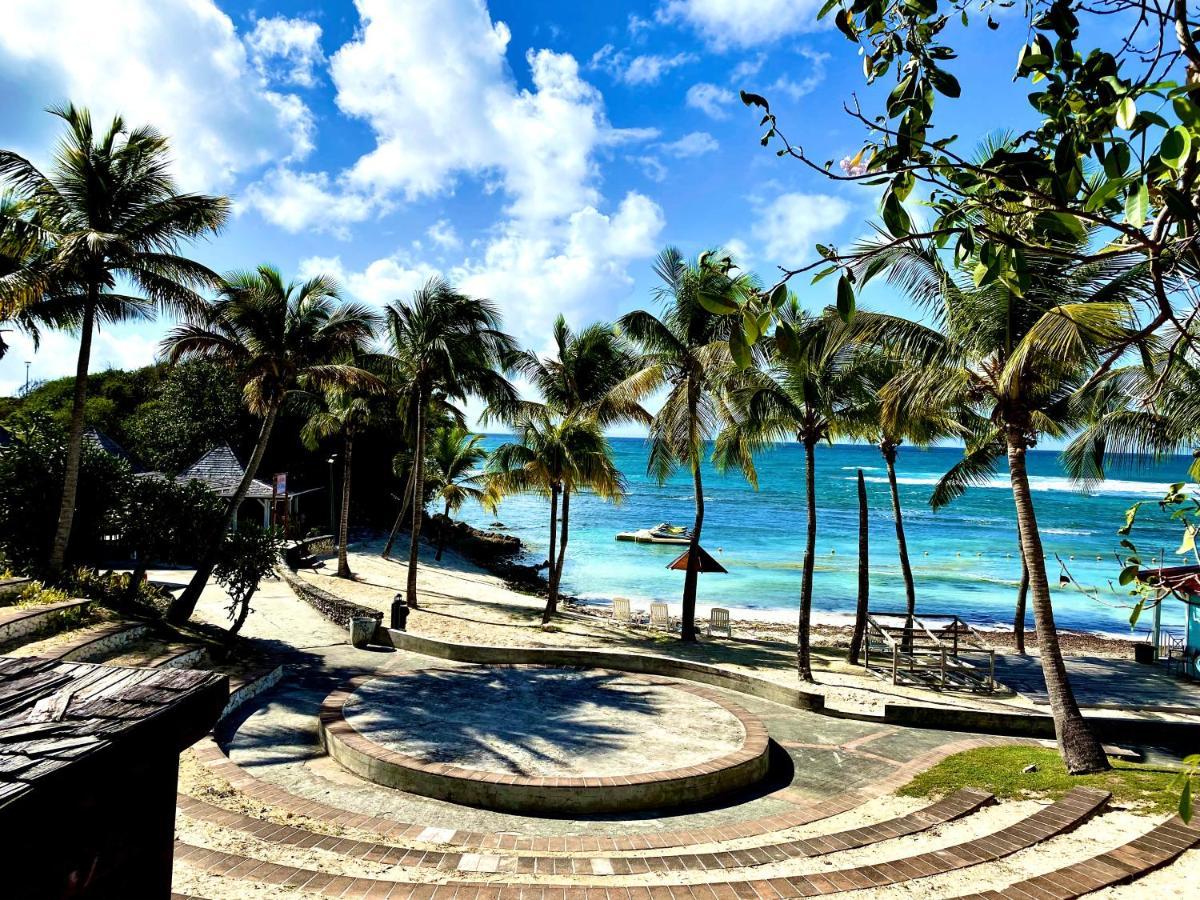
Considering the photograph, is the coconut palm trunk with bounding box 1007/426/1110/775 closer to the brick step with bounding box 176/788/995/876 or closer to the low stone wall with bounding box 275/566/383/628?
the brick step with bounding box 176/788/995/876

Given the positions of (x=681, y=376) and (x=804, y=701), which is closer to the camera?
(x=804, y=701)

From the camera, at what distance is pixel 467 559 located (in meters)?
42.9

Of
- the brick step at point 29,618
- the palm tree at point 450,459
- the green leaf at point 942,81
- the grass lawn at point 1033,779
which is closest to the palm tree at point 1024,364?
the grass lawn at point 1033,779

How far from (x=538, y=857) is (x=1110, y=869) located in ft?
15.9

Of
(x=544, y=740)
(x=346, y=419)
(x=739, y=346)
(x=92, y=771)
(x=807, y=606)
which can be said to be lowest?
(x=544, y=740)

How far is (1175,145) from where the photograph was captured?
2000mm

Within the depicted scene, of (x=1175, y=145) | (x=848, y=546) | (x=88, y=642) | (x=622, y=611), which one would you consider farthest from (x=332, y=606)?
(x=848, y=546)

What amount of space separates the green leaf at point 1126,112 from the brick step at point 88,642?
12.5 m

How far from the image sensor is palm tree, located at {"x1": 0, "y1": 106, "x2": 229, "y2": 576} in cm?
1402

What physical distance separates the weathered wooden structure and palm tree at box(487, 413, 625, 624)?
18.5m

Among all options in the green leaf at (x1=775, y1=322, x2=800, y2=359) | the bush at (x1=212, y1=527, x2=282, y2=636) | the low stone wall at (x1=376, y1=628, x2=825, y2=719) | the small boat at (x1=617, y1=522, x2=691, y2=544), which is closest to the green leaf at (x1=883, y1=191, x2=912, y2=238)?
the green leaf at (x1=775, y1=322, x2=800, y2=359)

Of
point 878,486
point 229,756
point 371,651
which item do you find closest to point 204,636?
point 371,651

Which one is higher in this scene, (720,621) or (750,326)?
(750,326)

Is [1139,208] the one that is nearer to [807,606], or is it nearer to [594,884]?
[594,884]
